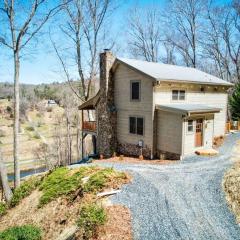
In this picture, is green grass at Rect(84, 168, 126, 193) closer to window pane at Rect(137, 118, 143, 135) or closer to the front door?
window pane at Rect(137, 118, 143, 135)

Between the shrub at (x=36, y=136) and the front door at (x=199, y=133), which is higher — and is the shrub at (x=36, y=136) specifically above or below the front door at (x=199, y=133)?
below

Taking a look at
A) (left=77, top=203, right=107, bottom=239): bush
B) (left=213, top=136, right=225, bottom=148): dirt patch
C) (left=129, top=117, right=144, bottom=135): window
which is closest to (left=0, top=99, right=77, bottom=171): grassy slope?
(left=129, top=117, right=144, bottom=135): window

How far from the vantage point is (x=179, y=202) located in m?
10.4

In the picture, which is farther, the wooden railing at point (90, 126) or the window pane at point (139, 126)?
the wooden railing at point (90, 126)

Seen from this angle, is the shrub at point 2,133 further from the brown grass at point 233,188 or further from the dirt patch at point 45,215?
the brown grass at point 233,188

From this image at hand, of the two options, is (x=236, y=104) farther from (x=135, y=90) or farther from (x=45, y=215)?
(x=45, y=215)

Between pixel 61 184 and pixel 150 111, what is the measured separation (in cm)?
772

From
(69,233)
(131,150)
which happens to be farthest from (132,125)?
(69,233)

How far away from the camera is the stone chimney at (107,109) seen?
2027 cm

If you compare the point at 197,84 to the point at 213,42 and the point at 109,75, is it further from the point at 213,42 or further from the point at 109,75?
the point at 213,42

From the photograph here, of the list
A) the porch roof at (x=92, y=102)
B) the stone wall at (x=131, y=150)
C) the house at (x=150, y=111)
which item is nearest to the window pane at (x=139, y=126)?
the house at (x=150, y=111)

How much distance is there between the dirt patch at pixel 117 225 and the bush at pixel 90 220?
10.3 inches

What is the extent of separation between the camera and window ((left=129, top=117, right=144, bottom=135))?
18.9 meters

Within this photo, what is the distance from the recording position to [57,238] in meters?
10.0
